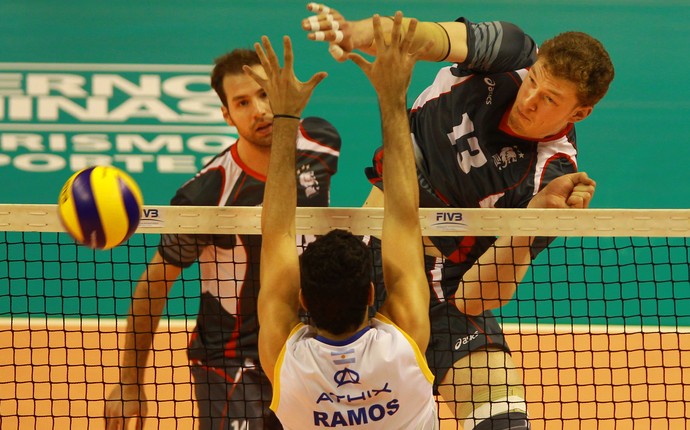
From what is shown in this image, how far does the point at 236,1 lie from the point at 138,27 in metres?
0.90

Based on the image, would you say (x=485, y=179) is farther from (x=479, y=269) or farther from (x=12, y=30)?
(x=12, y=30)

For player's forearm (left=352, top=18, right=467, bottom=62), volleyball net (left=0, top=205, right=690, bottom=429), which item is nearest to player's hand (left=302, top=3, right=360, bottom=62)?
player's forearm (left=352, top=18, right=467, bottom=62)

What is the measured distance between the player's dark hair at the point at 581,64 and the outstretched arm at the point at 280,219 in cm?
117

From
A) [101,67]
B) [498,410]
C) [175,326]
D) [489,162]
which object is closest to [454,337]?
[498,410]

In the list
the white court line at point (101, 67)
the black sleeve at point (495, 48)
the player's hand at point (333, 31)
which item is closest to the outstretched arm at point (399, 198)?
the player's hand at point (333, 31)

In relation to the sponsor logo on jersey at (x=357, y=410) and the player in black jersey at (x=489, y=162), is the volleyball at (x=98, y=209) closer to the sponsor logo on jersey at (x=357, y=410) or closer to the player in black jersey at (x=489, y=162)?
the sponsor logo on jersey at (x=357, y=410)

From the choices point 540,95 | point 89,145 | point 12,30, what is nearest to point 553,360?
point 540,95

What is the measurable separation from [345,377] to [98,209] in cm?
104

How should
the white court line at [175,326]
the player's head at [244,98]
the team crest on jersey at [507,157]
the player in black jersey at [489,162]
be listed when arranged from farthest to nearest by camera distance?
the white court line at [175,326], the player's head at [244,98], the team crest on jersey at [507,157], the player in black jersey at [489,162]

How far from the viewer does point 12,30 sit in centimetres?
811

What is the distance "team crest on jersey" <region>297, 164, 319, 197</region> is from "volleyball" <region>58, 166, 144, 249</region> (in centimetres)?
145

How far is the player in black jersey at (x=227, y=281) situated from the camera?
4207mm

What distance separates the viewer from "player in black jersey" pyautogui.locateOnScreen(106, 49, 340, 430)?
4.21 m

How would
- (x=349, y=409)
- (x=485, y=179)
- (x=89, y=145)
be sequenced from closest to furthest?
(x=349, y=409), (x=485, y=179), (x=89, y=145)
